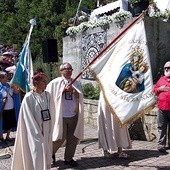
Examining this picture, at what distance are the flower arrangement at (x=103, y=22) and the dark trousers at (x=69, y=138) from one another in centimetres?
553

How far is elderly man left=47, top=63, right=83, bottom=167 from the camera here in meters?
6.25

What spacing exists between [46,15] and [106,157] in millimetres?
19413

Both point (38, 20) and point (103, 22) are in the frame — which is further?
point (38, 20)

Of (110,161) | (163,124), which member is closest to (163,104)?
(163,124)

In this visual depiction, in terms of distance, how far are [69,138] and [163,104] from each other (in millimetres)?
1868

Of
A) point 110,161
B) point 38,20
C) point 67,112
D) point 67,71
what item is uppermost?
point 38,20

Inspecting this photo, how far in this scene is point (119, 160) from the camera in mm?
6648

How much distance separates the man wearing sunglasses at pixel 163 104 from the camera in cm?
672

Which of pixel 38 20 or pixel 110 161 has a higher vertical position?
pixel 38 20

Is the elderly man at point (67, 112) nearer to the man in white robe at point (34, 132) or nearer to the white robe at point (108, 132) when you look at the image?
the white robe at point (108, 132)

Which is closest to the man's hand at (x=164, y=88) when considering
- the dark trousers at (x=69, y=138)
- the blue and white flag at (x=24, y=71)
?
the dark trousers at (x=69, y=138)

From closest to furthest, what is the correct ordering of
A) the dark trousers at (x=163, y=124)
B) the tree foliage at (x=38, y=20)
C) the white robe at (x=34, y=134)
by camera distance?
the white robe at (x=34, y=134), the dark trousers at (x=163, y=124), the tree foliage at (x=38, y=20)

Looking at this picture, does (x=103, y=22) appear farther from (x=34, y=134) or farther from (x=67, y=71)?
(x=34, y=134)

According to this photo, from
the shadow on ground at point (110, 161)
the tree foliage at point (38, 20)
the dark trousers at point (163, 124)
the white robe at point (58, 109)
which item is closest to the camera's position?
the white robe at point (58, 109)
